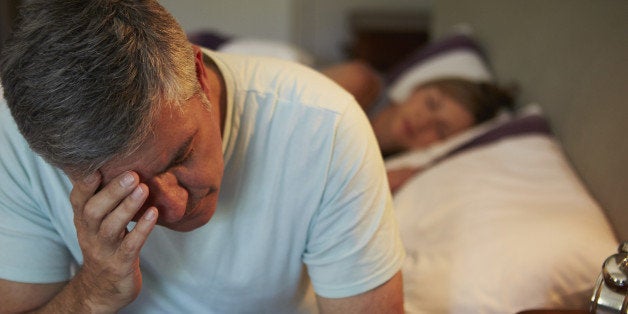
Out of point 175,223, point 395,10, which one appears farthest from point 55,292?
point 395,10

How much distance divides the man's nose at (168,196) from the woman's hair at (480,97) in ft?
4.03

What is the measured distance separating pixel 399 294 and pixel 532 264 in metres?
0.25

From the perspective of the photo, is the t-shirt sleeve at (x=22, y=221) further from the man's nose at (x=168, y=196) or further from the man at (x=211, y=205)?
the man's nose at (x=168, y=196)

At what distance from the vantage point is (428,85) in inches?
79.9

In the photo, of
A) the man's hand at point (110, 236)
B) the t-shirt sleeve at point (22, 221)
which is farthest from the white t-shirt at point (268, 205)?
the man's hand at point (110, 236)

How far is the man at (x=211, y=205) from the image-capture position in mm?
739

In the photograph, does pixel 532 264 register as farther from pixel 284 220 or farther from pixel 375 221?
pixel 284 220

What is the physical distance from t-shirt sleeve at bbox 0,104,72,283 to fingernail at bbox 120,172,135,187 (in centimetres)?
23

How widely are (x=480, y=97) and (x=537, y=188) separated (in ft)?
2.03

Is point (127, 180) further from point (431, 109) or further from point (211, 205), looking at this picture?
point (431, 109)

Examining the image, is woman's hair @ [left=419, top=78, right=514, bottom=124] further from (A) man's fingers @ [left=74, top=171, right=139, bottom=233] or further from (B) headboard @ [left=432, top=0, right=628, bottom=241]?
(A) man's fingers @ [left=74, top=171, right=139, bottom=233]

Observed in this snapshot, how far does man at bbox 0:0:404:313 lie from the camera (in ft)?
2.42

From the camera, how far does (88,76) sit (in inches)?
25.3

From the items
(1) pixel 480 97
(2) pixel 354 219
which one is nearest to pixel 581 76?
(1) pixel 480 97
